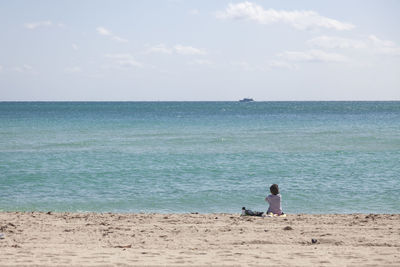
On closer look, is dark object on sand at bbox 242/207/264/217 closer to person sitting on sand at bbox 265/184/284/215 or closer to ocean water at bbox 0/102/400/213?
person sitting on sand at bbox 265/184/284/215

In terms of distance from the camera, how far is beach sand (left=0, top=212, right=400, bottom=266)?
693 cm

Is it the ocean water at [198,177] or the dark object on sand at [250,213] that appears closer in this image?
the dark object on sand at [250,213]

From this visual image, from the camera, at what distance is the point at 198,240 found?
27.3 ft

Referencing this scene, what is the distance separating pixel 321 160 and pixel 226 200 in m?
9.33

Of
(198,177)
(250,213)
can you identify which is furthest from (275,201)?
(198,177)

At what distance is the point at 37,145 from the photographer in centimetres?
2891

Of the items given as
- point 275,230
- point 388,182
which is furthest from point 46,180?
point 388,182

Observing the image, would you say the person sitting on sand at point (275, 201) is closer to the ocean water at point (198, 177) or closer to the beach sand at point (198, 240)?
the beach sand at point (198, 240)

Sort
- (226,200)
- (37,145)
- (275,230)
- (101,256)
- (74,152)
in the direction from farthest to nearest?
(37,145) → (74,152) → (226,200) → (275,230) → (101,256)

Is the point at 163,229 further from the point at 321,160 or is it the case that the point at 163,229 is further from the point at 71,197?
the point at 321,160

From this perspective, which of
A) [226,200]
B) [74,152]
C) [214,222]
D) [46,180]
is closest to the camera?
[214,222]

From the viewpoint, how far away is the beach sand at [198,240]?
6926 mm

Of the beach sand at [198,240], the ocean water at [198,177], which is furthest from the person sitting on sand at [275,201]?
the ocean water at [198,177]

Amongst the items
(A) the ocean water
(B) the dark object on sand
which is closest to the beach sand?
(B) the dark object on sand
